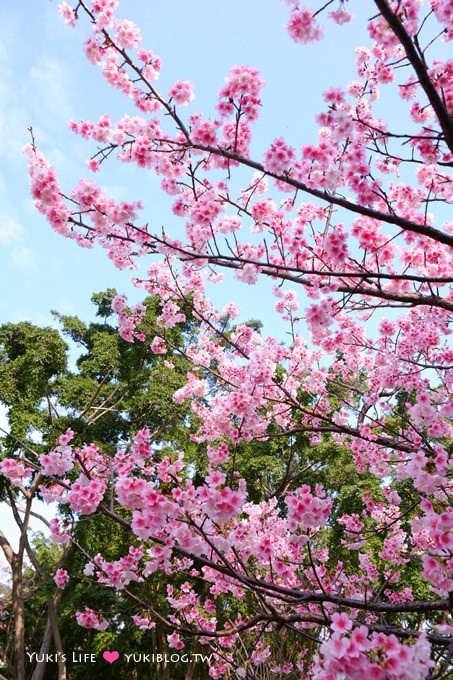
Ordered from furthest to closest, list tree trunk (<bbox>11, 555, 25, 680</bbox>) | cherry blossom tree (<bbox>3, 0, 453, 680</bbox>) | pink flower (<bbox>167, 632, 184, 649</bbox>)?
tree trunk (<bbox>11, 555, 25, 680</bbox>)
pink flower (<bbox>167, 632, 184, 649</bbox>)
cherry blossom tree (<bbox>3, 0, 453, 680</bbox>)

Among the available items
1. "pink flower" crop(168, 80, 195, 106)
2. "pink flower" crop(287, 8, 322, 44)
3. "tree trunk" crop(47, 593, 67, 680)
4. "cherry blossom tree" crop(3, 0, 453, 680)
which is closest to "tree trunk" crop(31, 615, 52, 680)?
"tree trunk" crop(47, 593, 67, 680)

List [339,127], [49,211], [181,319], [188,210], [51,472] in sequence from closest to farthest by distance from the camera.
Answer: [51,472] → [339,127] → [49,211] → [188,210] → [181,319]

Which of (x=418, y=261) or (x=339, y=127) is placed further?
(x=418, y=261)

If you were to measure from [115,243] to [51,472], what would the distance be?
2539 mm

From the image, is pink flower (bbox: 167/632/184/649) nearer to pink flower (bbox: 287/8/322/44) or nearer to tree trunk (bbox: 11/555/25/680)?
pink flower (bbox: 287/8/322/44)

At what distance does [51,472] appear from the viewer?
10.2 ft

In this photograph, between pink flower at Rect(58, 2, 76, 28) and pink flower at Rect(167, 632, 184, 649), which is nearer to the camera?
pink flower at Rect(58, 2, 76, 28)

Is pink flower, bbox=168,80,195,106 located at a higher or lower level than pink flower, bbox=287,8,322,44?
higher

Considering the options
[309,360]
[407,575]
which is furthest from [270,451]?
[309,360]

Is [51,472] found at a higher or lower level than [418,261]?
lower

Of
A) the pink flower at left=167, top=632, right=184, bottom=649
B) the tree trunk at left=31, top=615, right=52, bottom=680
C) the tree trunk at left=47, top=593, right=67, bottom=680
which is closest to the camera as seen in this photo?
the pink flower at left=167, top=632, right=184, bottom=649

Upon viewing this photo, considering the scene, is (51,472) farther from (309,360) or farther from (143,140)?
(309,360)

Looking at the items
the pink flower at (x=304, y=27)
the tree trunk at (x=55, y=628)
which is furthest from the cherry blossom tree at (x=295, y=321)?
the tree trunk at (x=55, y=628)

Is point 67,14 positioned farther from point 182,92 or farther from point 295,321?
point 295,321
